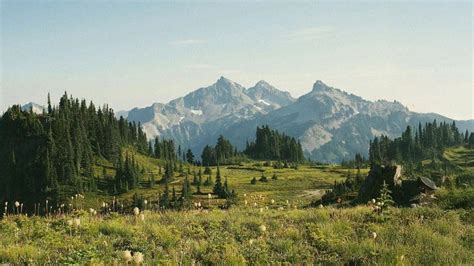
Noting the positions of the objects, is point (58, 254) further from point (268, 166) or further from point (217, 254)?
point (268, 166)

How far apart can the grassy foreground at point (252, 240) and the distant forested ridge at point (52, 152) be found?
138160 millimetres

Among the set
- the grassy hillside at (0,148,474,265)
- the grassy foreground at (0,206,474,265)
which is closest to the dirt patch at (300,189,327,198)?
the grassy hillside at (0,148,474,265)

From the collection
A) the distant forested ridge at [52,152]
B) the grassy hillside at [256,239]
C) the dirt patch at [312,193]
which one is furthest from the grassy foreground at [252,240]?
the distant forested ridge at [52,152]

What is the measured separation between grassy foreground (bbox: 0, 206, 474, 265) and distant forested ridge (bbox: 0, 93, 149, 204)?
138 metres

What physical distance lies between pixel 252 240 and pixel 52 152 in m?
163

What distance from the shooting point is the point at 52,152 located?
528ft

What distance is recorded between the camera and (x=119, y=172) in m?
157

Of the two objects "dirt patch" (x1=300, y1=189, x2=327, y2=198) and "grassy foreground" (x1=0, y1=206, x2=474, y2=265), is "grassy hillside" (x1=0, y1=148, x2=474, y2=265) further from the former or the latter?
"dirt patch" (x1=300, y1=189, x2=327, y2=198)

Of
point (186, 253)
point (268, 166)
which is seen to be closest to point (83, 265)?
point (186, 253)

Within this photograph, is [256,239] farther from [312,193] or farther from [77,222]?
[312,193]

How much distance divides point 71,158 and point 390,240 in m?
158

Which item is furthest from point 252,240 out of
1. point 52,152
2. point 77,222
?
point 52,152

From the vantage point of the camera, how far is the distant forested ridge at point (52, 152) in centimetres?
15588

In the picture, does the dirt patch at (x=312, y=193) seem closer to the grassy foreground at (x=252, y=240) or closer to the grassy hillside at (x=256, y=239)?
the grassy hillside at (x=256, y=239)
